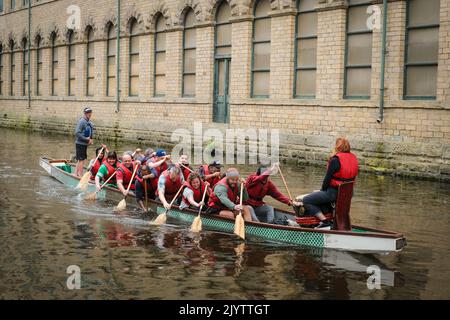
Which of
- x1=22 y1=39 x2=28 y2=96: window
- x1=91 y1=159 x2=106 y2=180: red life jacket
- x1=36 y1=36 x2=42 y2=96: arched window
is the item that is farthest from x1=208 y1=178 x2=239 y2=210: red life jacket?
x1=22 y1=39 x2=28 y2=96: window

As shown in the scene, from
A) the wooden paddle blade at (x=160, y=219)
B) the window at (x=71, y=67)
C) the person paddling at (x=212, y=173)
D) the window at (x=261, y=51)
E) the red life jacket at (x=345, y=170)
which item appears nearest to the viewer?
the red life jacket at (x=345, y=170)

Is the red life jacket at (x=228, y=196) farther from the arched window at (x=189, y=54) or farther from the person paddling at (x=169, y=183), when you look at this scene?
the arched window at (x=189, y=54)

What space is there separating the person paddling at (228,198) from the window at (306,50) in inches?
439

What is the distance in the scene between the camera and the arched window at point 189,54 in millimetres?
28850

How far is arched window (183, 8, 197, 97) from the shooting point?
28.9 meters

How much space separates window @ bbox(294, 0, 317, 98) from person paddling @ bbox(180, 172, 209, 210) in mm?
10685

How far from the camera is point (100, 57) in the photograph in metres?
35.0

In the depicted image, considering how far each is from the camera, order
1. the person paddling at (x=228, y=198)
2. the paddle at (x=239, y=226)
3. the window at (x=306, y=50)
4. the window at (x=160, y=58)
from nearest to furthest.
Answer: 1. the paddle at (x=239, y=226)
2. the person paddling at (x=228, y=198)
3. the window at (x=306, y=50)
4. the window at (x=160, y=58)

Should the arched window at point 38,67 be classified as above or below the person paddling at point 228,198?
above

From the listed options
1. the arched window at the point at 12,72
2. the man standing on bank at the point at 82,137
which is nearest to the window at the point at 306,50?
the man standing on bank at the point at 82,137

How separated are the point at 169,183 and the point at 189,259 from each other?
13.4ft
